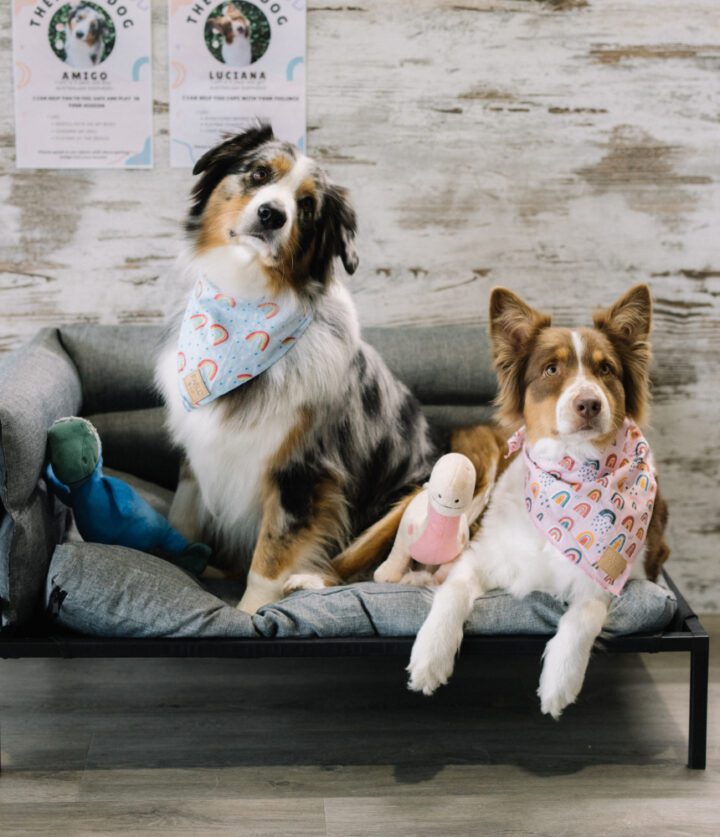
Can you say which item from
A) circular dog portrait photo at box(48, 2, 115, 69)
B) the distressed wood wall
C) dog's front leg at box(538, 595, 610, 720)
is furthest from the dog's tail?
circular dog portrait photo at box(48, 2, 115, 69)

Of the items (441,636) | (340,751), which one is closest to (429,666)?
(441,636)

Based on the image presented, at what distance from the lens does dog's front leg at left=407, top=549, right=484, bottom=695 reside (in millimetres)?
2152

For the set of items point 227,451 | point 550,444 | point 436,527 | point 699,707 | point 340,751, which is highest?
point 550,444

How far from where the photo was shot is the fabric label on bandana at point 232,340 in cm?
244

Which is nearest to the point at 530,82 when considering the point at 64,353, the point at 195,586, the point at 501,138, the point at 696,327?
the point at 501,138

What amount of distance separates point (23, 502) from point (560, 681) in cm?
124

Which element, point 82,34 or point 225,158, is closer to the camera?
point 225,158

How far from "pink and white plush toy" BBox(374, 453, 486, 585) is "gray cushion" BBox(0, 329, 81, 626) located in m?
0.82

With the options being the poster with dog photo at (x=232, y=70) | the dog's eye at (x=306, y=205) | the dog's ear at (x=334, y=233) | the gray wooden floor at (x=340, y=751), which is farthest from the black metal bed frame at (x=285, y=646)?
the poster with dog photo at (x=232, y=70)

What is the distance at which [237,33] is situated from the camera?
303 centimetres

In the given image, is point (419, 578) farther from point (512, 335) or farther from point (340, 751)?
point (512, 335)

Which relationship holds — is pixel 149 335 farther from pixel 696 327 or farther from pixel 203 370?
pixel 696 327

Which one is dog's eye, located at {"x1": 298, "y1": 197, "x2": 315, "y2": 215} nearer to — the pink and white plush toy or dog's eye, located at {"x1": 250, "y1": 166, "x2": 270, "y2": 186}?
dog's eye, located at {"x1": 250, "y1": 166, "x2": 270, "y2": 186}

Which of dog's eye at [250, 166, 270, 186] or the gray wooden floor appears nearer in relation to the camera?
the gray wooden floor
